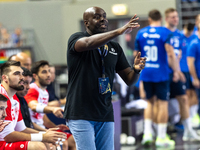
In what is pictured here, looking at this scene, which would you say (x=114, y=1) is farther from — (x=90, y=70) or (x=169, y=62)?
(x=90, y=70)

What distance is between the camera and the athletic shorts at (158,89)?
6.03 m

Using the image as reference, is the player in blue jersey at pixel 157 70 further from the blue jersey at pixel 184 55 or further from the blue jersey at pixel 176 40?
the blue jersey at pixel 184 55

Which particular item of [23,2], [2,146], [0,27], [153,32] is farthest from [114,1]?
[2,146]

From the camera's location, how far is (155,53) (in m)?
6.09

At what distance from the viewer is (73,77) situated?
2842 millimetres

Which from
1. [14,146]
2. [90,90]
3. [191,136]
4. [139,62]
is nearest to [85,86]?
[90,90]

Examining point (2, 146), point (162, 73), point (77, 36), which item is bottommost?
point (2, 146)

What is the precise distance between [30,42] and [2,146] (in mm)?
11652

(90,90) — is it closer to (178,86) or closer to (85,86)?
(85,86)

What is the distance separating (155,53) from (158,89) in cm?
63

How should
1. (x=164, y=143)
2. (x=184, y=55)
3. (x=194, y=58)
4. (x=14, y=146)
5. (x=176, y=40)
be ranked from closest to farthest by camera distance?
(x=14, y=146), (x=164, y=143), (x=176, y=40), (x=194, y=58), (x=184, y=55)

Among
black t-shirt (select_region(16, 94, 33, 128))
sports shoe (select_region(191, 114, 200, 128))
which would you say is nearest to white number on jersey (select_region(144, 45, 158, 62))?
sports shoe (select_region(191, 114, 200, 128))

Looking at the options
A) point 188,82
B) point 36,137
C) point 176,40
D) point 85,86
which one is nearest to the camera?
point 85,86

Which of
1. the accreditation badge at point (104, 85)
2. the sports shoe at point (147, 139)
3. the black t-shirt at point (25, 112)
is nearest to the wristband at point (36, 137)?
the black t-shirt at point (25, 112)
